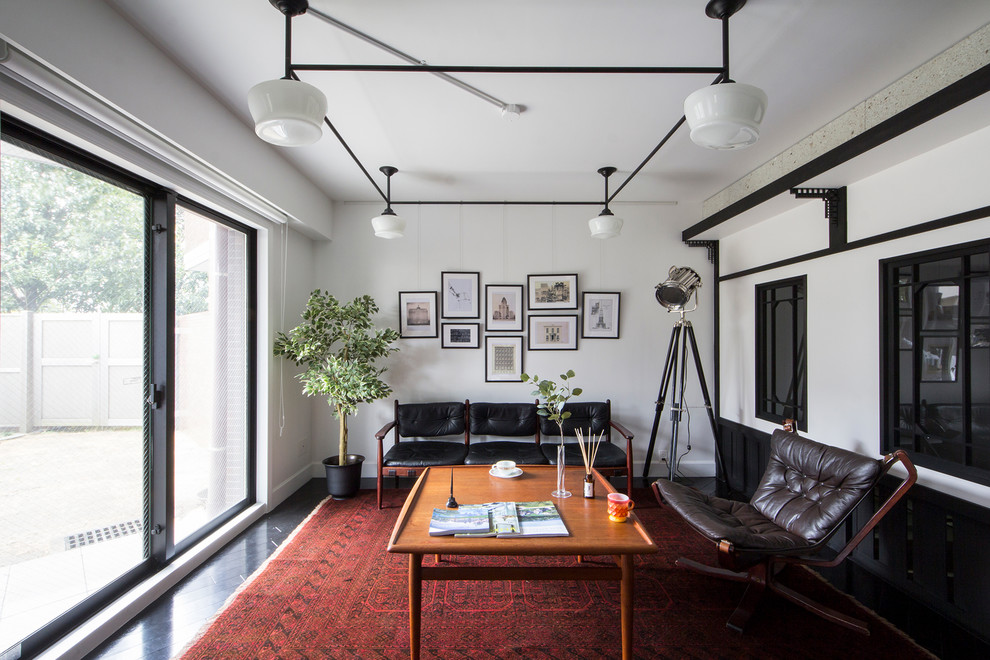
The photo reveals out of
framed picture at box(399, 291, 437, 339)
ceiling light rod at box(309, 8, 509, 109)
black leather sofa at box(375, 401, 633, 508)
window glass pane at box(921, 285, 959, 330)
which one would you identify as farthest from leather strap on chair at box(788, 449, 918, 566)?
framed picture at box(399, 291, 437, 339)

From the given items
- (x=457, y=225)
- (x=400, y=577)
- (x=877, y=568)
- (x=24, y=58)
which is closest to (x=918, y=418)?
(x=877, y=568)

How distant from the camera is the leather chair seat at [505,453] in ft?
11.8

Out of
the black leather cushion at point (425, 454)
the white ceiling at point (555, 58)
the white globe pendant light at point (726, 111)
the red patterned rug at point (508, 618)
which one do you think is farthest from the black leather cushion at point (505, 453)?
the white globe pendant light at point (726, 111)

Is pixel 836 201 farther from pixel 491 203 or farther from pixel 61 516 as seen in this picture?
pixel 61 516

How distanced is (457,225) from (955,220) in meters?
3.54

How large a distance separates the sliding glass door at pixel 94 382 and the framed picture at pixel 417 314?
1.67 meters

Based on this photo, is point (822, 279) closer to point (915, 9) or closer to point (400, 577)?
point (915, 9)

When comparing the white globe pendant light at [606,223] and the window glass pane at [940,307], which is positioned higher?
the white globe pendant light at [606,223]

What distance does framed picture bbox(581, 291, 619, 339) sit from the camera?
440cm

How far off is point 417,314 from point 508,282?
983 millimetres

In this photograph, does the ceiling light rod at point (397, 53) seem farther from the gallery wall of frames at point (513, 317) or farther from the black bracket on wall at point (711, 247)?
the black bracket on wall at point (711, 247)

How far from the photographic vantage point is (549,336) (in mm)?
→ 4406

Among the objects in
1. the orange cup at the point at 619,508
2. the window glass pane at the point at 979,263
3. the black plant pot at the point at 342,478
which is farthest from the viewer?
the black plant pot at the point at 342,478

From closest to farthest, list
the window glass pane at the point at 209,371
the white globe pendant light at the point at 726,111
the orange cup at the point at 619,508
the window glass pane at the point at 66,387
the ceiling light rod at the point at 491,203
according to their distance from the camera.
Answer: the white globe pendant light at the point at 726,111 < the window glass pane at the point at 66,387 < the orange cup at the point at 619,508 < the window glass pane at the point at 209,371 < the ceiling light rod at the point at 491,203
